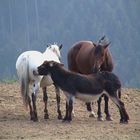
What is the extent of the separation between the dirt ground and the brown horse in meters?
0.83

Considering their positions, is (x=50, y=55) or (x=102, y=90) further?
(x=50, y=55)

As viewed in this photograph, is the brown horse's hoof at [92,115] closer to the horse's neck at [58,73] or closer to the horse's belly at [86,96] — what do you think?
the horse's belly at [86,96]

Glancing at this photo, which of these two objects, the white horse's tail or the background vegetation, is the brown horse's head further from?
the background vegetation

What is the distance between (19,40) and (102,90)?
5606 centimetres

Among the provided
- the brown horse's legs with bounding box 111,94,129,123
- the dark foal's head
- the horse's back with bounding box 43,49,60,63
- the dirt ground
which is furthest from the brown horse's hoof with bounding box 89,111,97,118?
the dark foal's head

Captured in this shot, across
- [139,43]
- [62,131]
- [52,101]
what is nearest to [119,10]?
[139,43]

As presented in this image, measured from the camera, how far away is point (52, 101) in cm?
1493

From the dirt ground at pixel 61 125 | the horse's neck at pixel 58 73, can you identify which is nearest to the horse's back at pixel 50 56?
the horse's neck at pixel 58 73

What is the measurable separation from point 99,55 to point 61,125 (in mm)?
2135

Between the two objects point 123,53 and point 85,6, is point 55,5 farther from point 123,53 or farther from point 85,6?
point 123,53

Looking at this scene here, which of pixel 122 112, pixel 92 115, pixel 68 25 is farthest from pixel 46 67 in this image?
pixel 68 25

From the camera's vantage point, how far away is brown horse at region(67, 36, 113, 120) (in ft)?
40.9

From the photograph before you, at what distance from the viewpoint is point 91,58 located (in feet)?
42.7

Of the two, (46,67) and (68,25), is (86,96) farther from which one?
(68,25)
